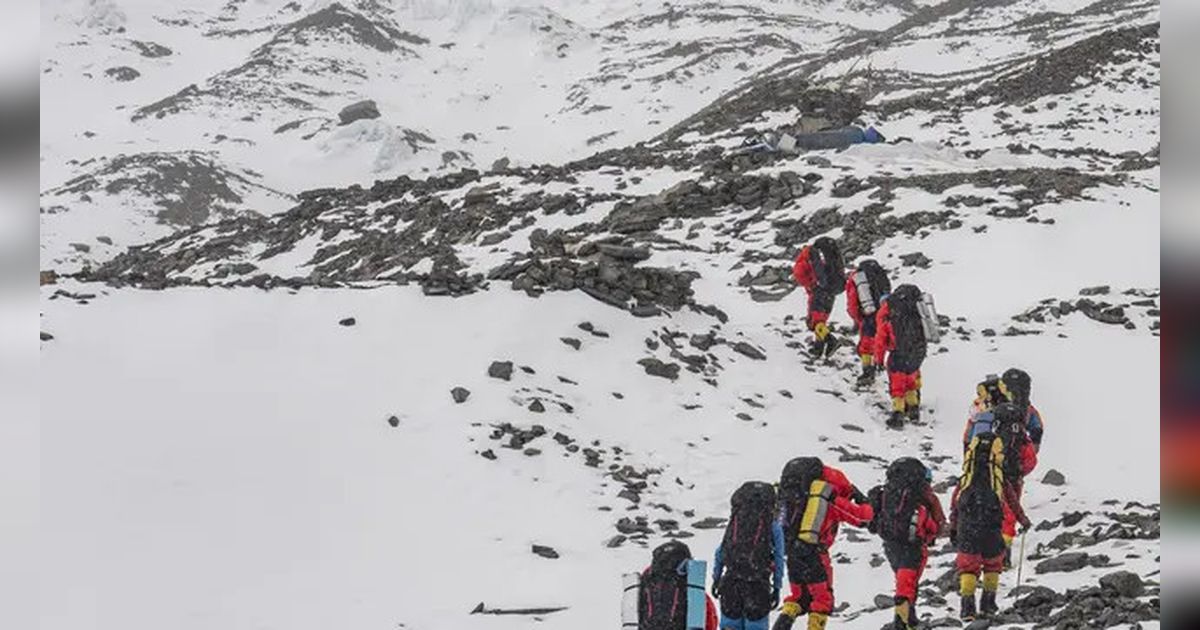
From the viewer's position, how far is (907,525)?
8.62 m

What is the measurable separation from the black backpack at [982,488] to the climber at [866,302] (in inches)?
290

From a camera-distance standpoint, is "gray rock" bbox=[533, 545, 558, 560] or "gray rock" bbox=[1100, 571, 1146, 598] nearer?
"gray rock" bbox=[1100, 571, 1146, 598]

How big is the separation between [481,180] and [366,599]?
23520 mm

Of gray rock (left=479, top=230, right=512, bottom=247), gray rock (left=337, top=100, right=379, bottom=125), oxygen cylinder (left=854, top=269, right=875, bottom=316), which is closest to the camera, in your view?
oxygen cylinder (left=854, top=269, right=875, bottom=316)

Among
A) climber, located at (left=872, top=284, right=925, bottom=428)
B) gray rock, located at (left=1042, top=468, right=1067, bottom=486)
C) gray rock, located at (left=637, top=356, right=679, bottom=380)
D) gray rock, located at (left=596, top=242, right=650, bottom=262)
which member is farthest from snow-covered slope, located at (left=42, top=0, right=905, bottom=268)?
gray rock, located at (left=1042, top=468, right=1067, bottom=486)

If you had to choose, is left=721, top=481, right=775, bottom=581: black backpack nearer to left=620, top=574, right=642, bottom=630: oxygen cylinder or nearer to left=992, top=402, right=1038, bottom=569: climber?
left=620, top=574, right=642, bottom=630: oxygen cylinder

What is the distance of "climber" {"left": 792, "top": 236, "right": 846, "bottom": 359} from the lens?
57.7 ft

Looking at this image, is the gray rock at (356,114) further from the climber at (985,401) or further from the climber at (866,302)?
the climber at (985,401)

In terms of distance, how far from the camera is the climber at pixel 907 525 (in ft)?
28.2

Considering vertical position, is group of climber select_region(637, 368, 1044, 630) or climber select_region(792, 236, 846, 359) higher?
climber select_region(792, 236, 846, 359)

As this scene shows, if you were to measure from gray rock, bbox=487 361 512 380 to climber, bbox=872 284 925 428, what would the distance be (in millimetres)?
5459

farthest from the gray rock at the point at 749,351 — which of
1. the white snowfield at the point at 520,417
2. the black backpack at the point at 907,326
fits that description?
the black backpack at the point at 907,326

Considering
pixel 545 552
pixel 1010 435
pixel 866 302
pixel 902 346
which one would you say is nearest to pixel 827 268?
pixel 866 302
